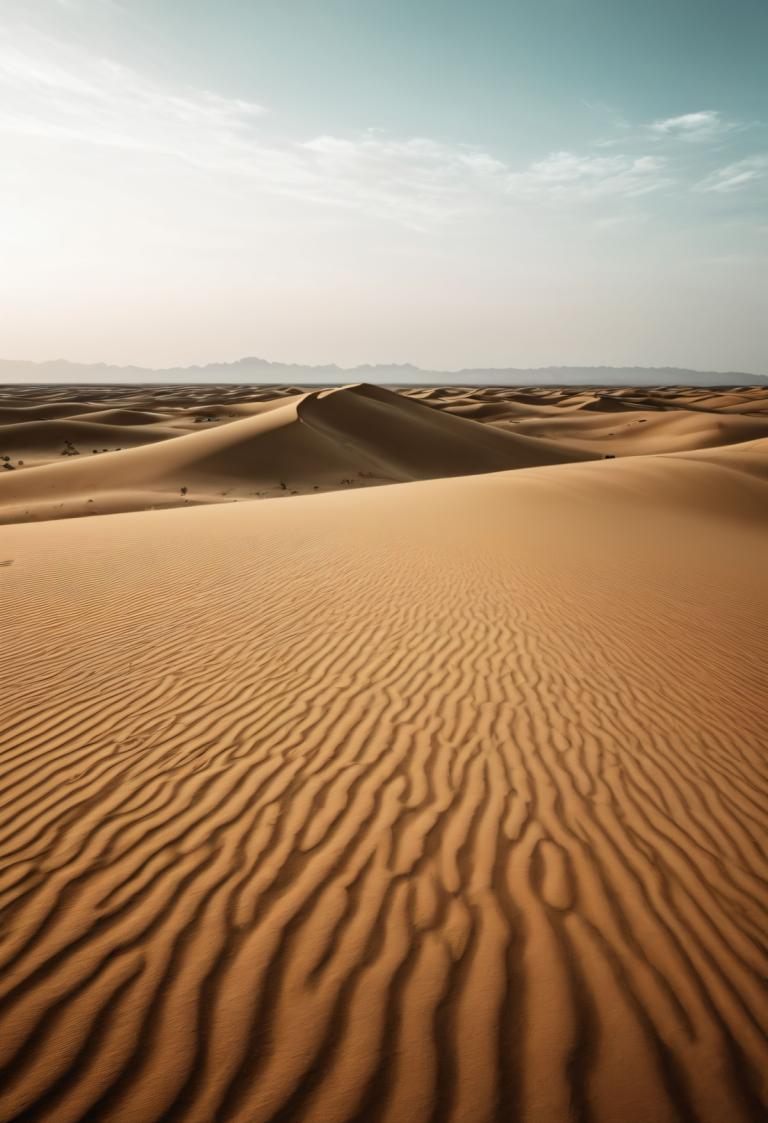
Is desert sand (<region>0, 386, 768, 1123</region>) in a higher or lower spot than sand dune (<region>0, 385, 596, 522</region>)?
higher

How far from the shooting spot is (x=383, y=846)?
127 inches

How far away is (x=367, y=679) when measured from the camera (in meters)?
5.35

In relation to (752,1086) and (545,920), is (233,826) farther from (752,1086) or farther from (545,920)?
(752,1086)

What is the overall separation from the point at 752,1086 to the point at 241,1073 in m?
1.83

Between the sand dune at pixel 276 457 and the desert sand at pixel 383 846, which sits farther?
the sand dune at pixel 276 457

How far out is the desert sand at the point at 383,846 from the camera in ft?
6.98

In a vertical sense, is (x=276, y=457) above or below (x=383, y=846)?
below

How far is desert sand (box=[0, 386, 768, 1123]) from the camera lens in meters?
2.13

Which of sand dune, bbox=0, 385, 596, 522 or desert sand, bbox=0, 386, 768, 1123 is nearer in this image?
desert sand, bbox=0, 386, 768, 1123

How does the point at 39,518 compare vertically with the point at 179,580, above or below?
below

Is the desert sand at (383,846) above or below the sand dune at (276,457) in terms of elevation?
above

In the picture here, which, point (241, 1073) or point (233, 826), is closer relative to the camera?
point (241, 1073)

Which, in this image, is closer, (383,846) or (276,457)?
(383,846)

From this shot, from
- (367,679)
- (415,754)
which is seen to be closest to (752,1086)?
(415,754)
